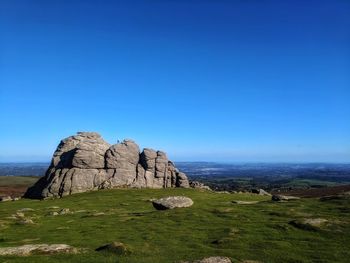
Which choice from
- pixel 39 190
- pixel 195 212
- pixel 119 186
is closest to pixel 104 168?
pixel 119 186

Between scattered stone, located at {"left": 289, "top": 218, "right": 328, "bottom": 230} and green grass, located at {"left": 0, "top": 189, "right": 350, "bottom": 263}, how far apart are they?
702 mm

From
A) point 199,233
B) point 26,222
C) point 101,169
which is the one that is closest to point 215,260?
point 199,233

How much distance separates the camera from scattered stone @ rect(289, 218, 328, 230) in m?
38.6

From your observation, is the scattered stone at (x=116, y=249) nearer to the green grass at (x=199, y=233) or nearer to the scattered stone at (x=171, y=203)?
the green grass at (x=199, y=233)

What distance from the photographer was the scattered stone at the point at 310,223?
38.6 meters

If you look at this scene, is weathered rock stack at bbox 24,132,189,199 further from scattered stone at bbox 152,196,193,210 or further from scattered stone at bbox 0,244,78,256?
scattered stone at bbox 0,244,78,256

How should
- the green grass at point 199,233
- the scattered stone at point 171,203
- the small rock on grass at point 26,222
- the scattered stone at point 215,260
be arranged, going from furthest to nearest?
the scattered stone at point 171,203
the small rock on grass at point 26,222
the green grass at point 199,233
the scattered stone at point 215,260

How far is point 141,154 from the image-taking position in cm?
10262

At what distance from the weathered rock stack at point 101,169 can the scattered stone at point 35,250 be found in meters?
54.1

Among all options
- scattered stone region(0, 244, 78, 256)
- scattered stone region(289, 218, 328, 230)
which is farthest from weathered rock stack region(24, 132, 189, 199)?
scattered stone region(289, 218, 328, 230)

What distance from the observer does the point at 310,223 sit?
39.5 metres

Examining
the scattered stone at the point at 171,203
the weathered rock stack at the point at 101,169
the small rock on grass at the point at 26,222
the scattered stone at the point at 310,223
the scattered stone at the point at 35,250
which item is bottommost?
the scattered stone at the point at 35,250

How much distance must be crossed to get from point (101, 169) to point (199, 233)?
58.9m

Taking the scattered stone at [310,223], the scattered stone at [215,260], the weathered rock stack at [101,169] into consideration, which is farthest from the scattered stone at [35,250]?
the weathered rock stack at [101,169]
